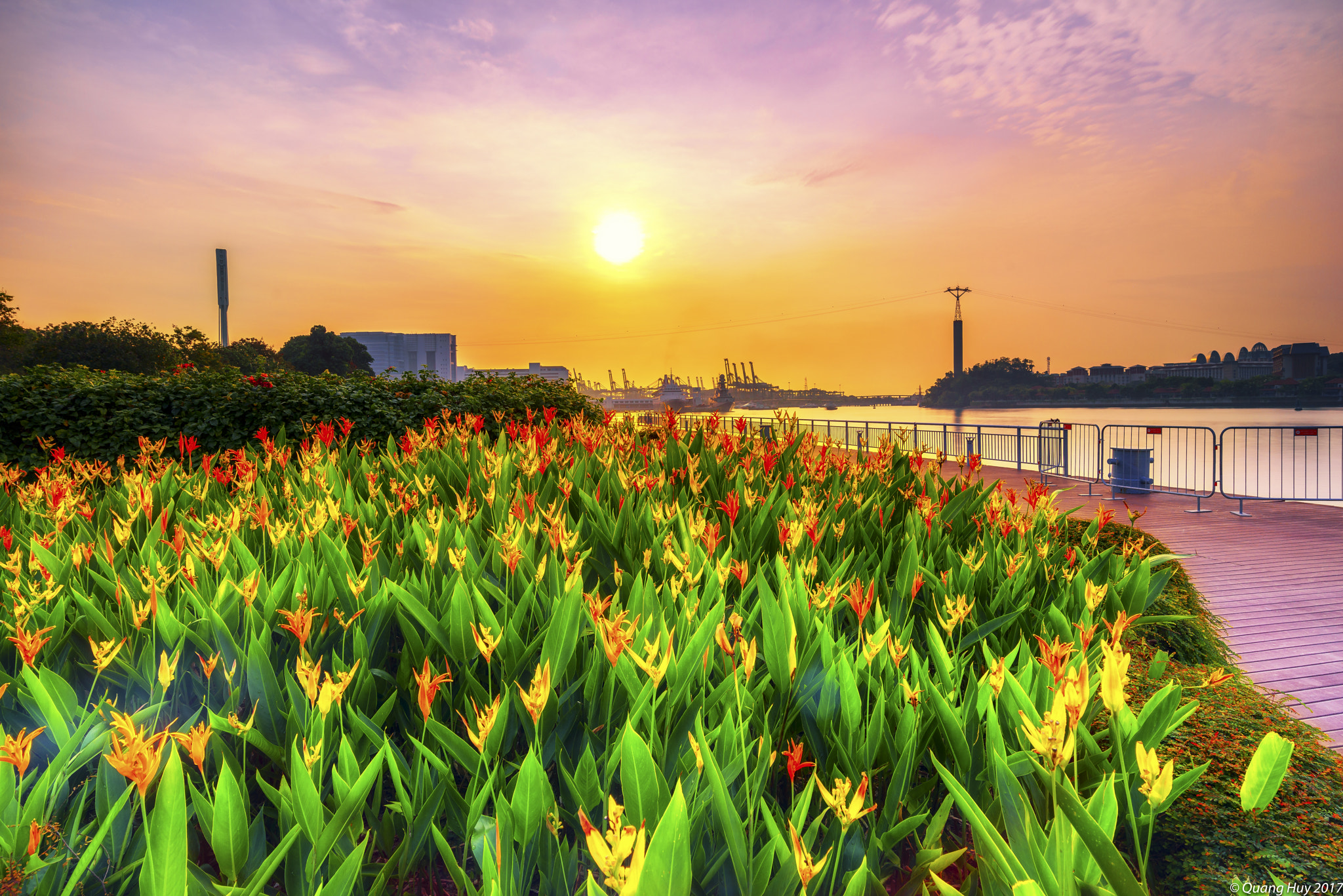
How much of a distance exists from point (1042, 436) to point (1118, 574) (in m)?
16.1

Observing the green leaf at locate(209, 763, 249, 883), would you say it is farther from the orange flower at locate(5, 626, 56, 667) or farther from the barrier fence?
the barrier fence

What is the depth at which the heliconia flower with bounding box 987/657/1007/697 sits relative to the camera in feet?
4.49

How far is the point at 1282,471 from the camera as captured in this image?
13.5m

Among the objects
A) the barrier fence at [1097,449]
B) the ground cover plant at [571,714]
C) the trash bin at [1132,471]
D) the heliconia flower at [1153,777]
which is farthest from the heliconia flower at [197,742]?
the trash bin at [1132,471]

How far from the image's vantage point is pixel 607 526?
2.80m

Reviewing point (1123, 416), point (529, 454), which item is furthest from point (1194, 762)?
point (1123, 416)

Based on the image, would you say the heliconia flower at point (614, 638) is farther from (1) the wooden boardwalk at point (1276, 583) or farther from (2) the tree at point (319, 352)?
(2) the tree at point (319, 352)

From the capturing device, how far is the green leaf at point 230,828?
3.54ft

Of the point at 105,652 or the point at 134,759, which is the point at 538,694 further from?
the point at 105,652

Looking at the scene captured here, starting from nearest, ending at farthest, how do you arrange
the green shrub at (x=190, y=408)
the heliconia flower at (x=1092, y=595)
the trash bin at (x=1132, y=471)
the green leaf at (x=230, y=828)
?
the green leaf at (x=230, y=828) → the heliconia flower at (x=1092, y=595) → the green shrub at (x=190, y=408) → the trash bin at (x=1132, y=471)

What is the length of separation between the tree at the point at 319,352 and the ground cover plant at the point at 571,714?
60.9m

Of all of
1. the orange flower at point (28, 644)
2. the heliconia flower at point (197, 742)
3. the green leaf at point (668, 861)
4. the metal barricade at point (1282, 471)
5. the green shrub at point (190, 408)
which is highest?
the green shrub at point (190, 408)

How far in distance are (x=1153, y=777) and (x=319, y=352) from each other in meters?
66.4

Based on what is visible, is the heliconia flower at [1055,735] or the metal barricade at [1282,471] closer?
the heliconia flower at [1055,735]
